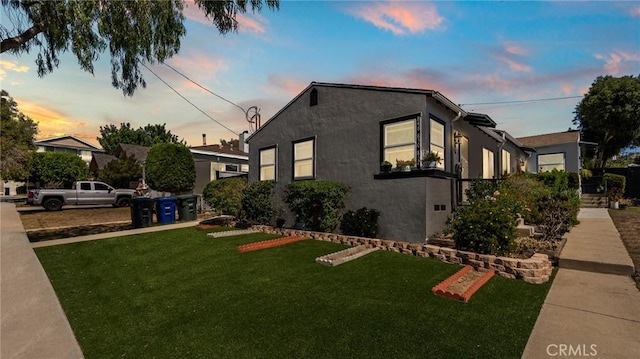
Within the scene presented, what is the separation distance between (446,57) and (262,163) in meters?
9.00

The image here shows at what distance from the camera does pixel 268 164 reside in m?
12.3

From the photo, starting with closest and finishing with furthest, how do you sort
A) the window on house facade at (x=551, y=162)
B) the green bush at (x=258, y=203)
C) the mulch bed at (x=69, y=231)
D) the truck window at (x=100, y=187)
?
the mulch bed at (x=69, y=231)
the green bush at (x=258, y=203)
the truck window at (x=100, y=187)
the window on house facade at (x=551, y=162)

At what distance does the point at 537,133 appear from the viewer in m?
23.6

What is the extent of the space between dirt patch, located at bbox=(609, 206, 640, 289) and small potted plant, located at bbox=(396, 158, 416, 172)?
462 cm

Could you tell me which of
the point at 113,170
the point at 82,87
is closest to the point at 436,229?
the point at 82,87

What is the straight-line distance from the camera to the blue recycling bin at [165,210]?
42.0 feet

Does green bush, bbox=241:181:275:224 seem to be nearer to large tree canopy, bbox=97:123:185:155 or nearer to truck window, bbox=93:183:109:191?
truck window, bbox=93:183:109:191

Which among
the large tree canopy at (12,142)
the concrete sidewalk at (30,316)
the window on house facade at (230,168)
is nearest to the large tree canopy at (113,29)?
the concrete sidewalk at (30,316)

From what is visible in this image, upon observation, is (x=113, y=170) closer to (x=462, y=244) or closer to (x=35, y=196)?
(x=35, y=196)

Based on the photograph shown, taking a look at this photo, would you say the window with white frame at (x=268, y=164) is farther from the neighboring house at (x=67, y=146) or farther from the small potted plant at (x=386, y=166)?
the neighboring house at (x=67, y=146)

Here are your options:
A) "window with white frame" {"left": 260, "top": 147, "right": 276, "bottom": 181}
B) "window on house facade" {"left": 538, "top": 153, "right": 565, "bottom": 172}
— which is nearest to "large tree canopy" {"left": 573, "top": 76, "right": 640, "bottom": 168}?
"window on house facade" {"left": 538, "top": 153, "right": 565, "bottom": 172}

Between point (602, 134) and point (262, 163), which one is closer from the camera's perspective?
point (262, 163)

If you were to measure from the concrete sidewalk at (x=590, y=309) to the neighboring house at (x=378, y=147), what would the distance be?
9.97 ft

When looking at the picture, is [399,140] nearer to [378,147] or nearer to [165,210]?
[378,147]
